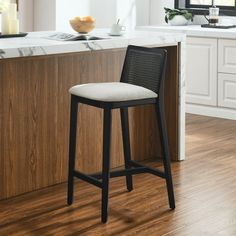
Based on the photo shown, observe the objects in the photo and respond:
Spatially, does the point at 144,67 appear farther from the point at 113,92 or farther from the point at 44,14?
the point at 44,14

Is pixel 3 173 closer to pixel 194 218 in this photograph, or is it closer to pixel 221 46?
pixel 194 218

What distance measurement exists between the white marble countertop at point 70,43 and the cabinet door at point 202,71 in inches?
66.7

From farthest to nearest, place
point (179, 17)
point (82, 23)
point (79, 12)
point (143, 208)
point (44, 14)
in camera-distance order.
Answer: point (79, 12), point (44, 14), point (179, 17), point (82, 23), point (143, 208)

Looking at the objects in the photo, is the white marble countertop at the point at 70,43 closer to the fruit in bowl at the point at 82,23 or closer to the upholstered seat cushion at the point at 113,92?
the fruit in bowl at the point at 82,23

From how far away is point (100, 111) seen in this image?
422 centimetres

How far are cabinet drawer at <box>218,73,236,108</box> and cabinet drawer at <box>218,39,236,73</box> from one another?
0.06 m

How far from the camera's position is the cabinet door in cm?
616

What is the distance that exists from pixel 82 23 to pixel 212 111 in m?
2.39

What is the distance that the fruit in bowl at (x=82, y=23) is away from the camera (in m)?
4.20

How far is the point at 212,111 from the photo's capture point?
6.26m

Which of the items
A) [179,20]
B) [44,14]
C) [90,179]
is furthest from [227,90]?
[90,179]

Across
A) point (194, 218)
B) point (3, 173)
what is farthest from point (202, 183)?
point (3, 173)

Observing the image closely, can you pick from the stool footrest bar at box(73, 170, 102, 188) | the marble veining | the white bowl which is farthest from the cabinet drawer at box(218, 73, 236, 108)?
the stool footrest bar at box(73, 170, 102, 188)

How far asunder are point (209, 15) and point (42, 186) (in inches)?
132
